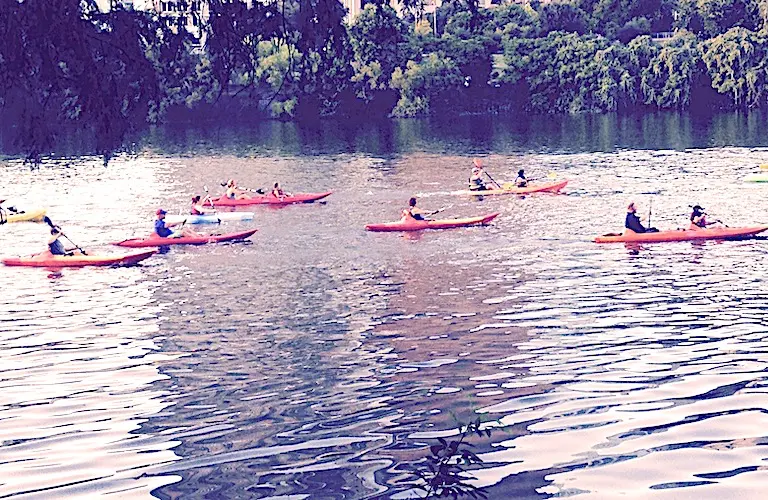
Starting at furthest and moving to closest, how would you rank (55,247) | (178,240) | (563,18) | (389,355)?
1. (563,18)
2. (178,240)
3. (55,247)
4. (389,355)

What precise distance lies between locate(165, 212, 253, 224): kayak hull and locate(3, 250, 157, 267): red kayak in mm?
7926

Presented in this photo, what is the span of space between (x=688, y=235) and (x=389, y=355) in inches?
560

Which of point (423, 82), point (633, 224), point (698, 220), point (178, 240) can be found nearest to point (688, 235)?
point (698, 220)

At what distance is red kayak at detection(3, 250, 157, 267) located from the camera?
100 ft

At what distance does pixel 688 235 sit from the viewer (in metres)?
31.7

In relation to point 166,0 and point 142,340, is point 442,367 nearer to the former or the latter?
point 142,340

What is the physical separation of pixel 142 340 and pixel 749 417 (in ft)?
36.3

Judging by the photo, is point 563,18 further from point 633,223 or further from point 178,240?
point 178,240

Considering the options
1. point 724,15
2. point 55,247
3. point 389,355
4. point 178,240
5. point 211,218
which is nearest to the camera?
point 389,355

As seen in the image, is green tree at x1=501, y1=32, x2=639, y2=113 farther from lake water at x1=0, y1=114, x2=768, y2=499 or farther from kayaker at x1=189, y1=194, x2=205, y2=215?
kayaker at x1=189, y1=194, x2=205, y2=215

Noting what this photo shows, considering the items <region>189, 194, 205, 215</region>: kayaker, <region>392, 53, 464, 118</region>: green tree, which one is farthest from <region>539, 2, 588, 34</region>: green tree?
<region>189, 194, 205, 215</region>: kayaker

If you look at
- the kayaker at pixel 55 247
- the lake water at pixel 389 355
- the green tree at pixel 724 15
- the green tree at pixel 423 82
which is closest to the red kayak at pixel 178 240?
the lake water at pixel 389 355

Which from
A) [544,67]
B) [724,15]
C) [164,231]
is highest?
[724,15]

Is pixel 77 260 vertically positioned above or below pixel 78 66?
below
